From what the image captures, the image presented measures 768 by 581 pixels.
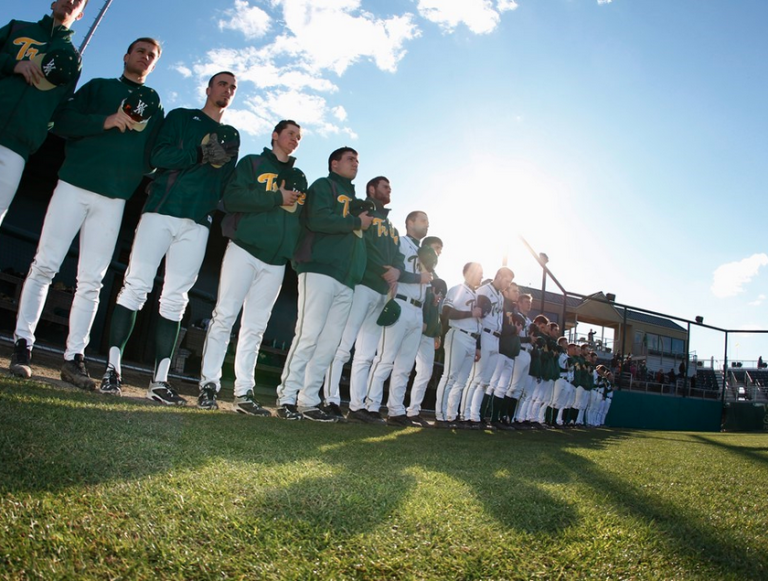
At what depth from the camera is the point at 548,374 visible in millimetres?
11031

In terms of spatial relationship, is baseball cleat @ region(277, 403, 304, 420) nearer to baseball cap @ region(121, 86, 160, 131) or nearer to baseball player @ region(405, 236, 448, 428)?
baseball player @ region(405, 236, 448, 428)

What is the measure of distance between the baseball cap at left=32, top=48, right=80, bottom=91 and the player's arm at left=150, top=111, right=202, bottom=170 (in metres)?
0.69

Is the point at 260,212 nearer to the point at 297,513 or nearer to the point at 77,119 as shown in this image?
the point at 77,119

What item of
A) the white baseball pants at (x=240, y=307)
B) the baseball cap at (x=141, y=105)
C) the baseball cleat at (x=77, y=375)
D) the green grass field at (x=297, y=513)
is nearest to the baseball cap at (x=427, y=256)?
the white baseball pants at (x=240, y=307)

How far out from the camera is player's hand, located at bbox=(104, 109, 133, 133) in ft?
12.2

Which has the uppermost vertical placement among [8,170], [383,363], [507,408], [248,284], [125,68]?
[125,68]

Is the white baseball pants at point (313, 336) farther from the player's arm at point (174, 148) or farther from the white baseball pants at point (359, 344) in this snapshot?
the player's arm at point (174, 148)

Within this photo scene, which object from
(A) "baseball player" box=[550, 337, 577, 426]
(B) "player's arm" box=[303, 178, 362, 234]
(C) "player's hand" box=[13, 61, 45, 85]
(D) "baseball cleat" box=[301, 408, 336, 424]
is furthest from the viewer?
(A) "baseball player" box=[550, 337, 577, 426]

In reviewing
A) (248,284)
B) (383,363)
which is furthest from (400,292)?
(248,284)

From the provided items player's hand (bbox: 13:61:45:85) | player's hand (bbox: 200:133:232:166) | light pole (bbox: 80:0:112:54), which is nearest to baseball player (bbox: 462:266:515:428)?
player's hand (bbox: 200:133:232:166)

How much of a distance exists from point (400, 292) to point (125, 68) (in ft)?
11.8

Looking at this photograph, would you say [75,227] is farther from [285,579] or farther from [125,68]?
[285,579]

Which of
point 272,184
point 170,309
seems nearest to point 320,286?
point 272,184

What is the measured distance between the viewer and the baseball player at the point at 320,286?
5023 mm
